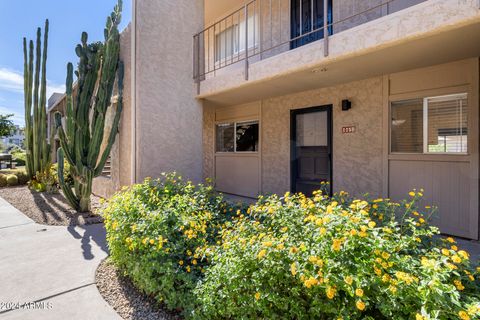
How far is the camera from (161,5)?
6.43 metres

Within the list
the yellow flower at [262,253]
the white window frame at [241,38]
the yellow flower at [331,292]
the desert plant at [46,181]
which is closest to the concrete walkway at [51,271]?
the yellow flower at [262,253]

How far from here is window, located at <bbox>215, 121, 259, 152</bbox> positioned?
26.8 feet

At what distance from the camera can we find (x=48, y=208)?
23.0ft

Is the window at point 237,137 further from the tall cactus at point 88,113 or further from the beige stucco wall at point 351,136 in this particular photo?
the tall cactus at point 88,113

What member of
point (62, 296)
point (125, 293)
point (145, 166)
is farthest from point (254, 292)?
point (145, 166)

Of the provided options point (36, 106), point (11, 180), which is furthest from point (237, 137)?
point (11, 180)

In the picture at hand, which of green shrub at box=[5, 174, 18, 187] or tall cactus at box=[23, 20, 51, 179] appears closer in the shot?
tall cactus at box=[23, 20, 51, 179]

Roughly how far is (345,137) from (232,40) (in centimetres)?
506

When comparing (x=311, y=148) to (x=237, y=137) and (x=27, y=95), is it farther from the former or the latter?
(x=27, y=95)

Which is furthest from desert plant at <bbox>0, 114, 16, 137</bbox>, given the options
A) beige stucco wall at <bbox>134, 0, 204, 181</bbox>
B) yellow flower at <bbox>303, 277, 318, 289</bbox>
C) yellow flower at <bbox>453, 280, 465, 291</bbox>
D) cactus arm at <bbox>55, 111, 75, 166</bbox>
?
yellow flower at <bbox>453, 280, 465, 291</bbox>

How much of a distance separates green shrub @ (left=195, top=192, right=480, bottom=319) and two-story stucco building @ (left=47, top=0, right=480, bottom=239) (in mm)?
2842

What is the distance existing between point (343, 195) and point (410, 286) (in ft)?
5.71

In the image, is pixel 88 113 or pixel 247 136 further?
pixel 247 136

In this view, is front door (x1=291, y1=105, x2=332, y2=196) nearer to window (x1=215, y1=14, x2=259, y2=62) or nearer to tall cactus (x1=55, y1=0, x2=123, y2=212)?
window (x1=215, y1=14, x2=259, y2=62)
